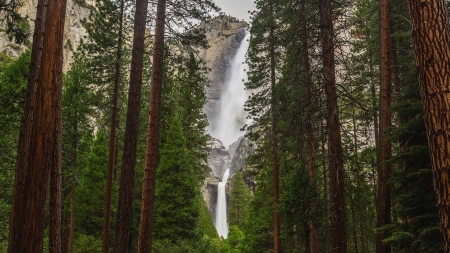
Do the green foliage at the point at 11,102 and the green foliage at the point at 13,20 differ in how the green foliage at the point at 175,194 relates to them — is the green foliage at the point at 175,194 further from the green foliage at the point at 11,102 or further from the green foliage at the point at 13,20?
the green foliage at the point at 13,20

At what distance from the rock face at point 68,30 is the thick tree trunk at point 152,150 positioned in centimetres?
5455

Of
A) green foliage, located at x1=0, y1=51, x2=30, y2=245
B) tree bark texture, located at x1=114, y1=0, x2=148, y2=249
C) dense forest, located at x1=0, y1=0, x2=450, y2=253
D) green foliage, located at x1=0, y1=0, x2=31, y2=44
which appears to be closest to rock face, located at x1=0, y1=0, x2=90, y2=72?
dense forest, located at x1=0, y1=0, x2=450, y2=253

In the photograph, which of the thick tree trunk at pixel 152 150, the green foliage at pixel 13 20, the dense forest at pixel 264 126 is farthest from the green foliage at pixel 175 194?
the green foliage at pixel 13 20

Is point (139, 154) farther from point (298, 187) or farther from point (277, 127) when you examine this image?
point (298, 187)

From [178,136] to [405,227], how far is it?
10.3 metres

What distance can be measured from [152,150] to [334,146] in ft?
13.0

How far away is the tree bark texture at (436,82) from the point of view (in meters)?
2.59

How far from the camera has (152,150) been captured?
23.3 ft

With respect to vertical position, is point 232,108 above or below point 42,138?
above

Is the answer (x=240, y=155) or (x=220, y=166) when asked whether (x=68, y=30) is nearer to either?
(x=240, y=155)

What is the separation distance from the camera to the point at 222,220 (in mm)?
54250

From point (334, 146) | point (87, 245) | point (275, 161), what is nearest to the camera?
point (334, 146)

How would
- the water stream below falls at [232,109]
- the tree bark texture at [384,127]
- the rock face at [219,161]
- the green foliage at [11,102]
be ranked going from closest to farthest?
1. the tree bark texture at [384,127]
2. the green foliage at [11,102]
3. the rock face at [219,161]
4. the water stream below falls at [232,109]

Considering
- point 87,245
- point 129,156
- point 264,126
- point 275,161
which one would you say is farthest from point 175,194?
point 129,156
